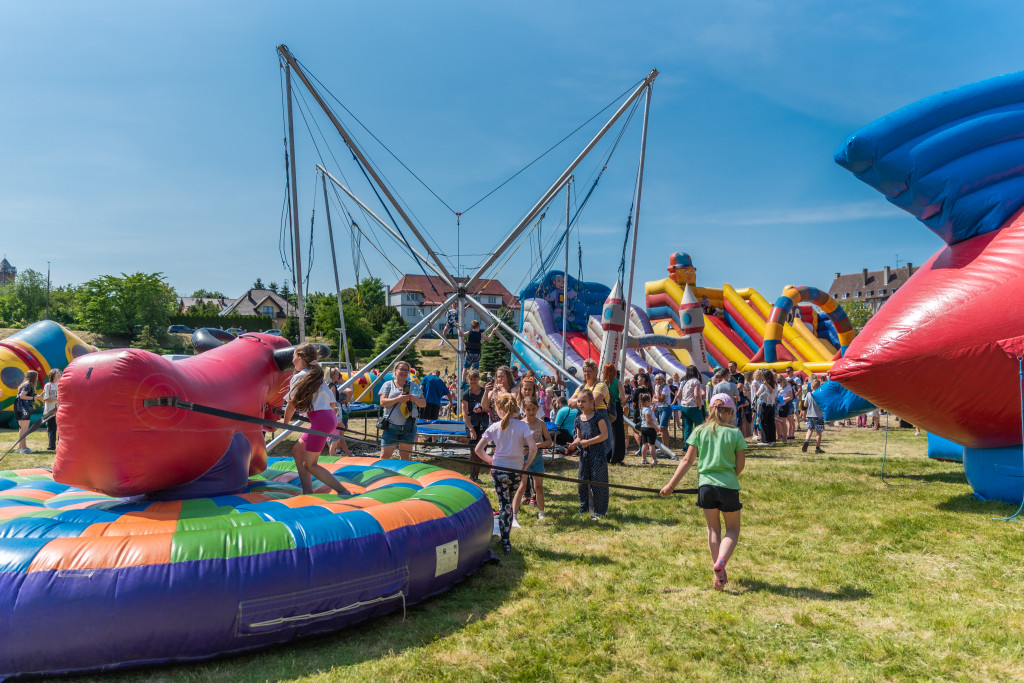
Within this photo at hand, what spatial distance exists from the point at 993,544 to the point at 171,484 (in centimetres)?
679

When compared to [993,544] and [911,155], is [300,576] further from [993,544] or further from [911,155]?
[911,155]

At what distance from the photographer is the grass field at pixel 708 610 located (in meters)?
3.66

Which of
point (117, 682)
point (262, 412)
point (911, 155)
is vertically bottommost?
point (117, 682)

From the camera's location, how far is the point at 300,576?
3.79m

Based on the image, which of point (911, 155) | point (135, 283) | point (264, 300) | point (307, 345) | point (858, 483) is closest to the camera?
point (307, 345)

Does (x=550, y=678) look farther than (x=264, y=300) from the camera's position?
No

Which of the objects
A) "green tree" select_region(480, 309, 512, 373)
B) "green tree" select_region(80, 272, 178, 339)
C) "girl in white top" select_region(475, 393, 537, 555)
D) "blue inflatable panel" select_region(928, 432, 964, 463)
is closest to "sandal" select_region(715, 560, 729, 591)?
"girl in white top" select_region(475, 393, 537, 555)

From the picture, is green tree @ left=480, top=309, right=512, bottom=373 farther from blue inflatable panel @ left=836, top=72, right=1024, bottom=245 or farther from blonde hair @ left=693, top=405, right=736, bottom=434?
blonde hair @ left=693, top=405, right=736, bottom=434

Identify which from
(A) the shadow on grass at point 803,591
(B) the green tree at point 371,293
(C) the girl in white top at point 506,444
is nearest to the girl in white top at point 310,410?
(C) the girl in white top at point 506,444

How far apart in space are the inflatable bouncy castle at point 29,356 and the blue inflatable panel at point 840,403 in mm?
14633

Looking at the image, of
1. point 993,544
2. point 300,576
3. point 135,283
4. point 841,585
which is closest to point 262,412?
point 300,576

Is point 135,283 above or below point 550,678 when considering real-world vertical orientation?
above

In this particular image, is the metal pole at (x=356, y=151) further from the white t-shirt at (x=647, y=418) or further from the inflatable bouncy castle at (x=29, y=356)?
the inflatable bouncy castle at (x=29, y=356)

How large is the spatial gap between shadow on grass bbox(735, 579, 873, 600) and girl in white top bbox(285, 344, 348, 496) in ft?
10.3
